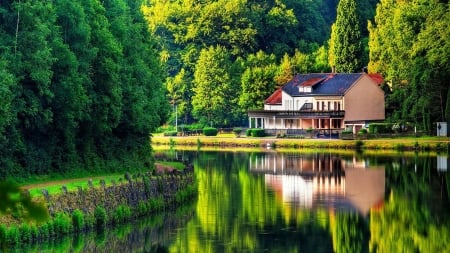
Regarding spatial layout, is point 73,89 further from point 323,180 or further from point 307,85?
point 307,85

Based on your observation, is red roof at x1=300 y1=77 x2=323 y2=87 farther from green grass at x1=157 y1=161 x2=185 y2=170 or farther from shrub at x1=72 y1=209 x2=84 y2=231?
shrub at x1=72 y1=209 x2=84 y2=231

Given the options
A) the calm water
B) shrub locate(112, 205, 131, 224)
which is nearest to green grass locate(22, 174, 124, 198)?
shrub locate(112, 205, 131, 224)

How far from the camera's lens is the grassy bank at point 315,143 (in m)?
84.7

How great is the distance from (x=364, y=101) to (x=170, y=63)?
34.7 metres

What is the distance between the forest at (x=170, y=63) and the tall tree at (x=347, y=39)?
0.45 feet

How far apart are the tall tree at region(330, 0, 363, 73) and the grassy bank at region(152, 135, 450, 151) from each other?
731 inches

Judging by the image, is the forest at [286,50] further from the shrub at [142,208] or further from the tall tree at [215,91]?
the shrub at [142,208]

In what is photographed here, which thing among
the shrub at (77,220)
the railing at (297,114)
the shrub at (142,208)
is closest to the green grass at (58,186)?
the shrub at (77,220)

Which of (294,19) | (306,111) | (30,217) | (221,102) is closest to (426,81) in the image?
(306,111)

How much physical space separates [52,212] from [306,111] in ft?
244

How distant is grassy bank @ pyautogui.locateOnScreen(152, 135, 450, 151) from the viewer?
84.7m

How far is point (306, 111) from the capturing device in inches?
4144

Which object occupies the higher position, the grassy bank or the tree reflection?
the grassy bank

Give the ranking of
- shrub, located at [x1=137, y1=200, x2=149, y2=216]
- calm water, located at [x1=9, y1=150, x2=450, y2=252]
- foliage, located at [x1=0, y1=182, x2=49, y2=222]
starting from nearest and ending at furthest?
foliage, located at [x1=0, y1=182, x2=49, y2=222]
calm water, located at [x1=9, y1=150, x2=450, y2=252]
shrub, located at [x1=137, y1=200, x2=149, y2=216]
